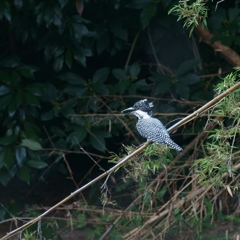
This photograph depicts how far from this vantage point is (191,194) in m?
4.00

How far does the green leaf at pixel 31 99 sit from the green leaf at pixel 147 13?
788 mm

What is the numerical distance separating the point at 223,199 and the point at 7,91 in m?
1.61

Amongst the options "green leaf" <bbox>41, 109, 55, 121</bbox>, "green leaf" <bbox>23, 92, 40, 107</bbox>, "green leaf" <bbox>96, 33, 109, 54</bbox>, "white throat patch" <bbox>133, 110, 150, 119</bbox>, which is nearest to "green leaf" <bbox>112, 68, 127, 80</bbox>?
"green leaf" <bbox>96, 33, 109, 54</bbox>

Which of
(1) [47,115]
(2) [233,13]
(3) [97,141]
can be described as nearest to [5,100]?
(1) [47,115]

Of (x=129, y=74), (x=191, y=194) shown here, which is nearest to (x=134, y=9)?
(x=129, y=74)

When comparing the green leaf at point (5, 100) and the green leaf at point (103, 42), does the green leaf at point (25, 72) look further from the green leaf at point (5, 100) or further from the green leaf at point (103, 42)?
the green leaf at point (103, 42)

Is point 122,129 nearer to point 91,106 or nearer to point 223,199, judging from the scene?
point 91,106

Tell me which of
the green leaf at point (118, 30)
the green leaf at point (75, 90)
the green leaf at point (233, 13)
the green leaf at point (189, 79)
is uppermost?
the green leaf at point (233, 13)

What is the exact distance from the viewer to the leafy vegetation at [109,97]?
3.78 meters

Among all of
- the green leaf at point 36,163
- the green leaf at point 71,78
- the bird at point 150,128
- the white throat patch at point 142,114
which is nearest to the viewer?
the bird at point 150,128

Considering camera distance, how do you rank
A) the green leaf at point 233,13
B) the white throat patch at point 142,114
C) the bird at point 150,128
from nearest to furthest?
the bird at point 150,128 → the white throat patch at point 142,114 → the green leaf at point 233,13

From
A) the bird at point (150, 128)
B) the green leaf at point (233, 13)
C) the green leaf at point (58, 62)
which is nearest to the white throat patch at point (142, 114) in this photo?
the bird at point (150, 128)

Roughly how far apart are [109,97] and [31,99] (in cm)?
Result: 66

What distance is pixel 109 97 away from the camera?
4234mm
